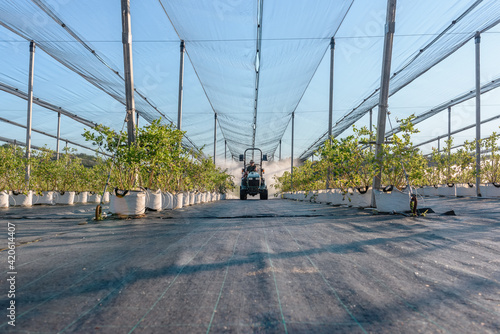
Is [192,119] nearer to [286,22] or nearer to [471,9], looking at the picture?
[286,22]

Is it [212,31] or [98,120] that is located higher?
[212,31]

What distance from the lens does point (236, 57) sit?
943 cm

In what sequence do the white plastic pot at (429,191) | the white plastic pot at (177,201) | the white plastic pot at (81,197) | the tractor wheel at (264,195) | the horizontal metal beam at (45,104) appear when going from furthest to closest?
the tractor wheel at (264,195)
the white plastic pot at (429,191)
the white plastic pot at (81,197)
the horizontal metal beam at (45,104)
the white plastic pot at (177,201)

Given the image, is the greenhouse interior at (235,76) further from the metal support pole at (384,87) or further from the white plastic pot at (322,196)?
the white plastic pot at (322,196)

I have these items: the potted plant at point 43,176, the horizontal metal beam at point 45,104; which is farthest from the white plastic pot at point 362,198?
the potted plant at point 43,176

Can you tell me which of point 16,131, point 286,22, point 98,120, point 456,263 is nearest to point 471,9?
point 286,22

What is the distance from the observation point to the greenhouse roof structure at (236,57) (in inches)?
281

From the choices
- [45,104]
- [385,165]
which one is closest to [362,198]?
[385,165]

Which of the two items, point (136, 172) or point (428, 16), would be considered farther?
point (428, 16)

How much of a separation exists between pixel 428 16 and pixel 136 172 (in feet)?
24.2

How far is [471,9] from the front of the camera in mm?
7652

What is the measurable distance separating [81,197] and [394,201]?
10986mm

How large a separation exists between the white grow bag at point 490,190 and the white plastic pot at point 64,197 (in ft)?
49.8

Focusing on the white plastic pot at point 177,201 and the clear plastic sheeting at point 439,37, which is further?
the white plastic pot at point 177,201
